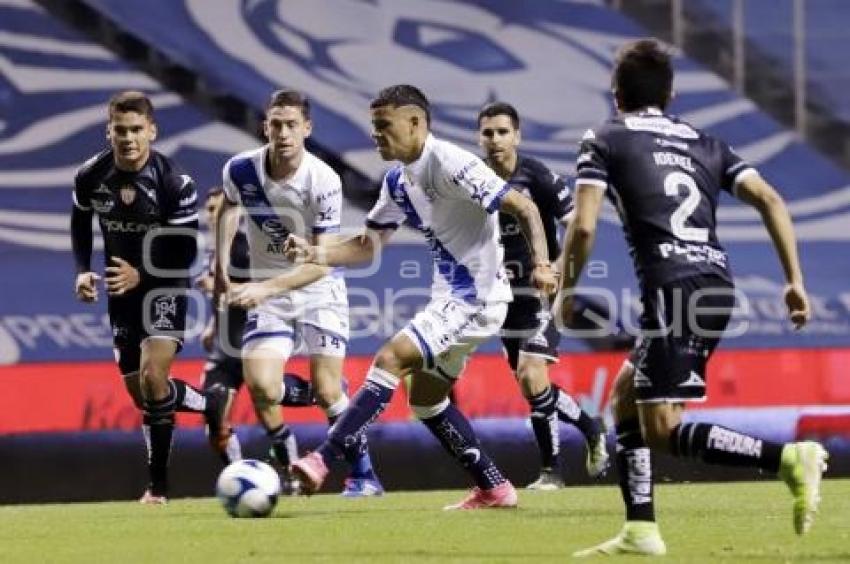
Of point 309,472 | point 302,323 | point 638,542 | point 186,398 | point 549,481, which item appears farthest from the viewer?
point 549,481

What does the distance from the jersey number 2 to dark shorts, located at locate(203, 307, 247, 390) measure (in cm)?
711

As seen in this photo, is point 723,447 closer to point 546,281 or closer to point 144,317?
point 546,281

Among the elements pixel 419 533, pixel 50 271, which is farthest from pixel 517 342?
pixel 50 271

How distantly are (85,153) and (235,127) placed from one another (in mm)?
1319

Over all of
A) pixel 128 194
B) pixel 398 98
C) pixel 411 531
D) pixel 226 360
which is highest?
pixel 398 98

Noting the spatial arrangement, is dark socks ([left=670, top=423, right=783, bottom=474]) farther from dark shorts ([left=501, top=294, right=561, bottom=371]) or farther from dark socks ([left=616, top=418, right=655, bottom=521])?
dark shorts ([left=501, top=294, right=561, bottom=371])

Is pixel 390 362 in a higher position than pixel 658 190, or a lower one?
lower

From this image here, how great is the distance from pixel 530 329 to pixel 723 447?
5.43 m

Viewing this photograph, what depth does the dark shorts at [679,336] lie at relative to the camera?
7.21 metres

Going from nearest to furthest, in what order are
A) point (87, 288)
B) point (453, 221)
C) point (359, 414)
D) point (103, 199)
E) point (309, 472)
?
point (309, 472) → point (359, 414) → point (453, 221) → point (87, 288) → point (103, 199)

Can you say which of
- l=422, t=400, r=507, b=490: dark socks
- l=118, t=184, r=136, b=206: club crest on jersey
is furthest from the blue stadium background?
l=422, t=400, r=507, b=490: dark socks

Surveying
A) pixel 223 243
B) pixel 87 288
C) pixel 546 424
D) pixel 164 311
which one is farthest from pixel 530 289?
pixel 87 288

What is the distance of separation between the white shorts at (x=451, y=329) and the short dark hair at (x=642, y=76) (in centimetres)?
207

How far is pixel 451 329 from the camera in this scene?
9.25 meters
